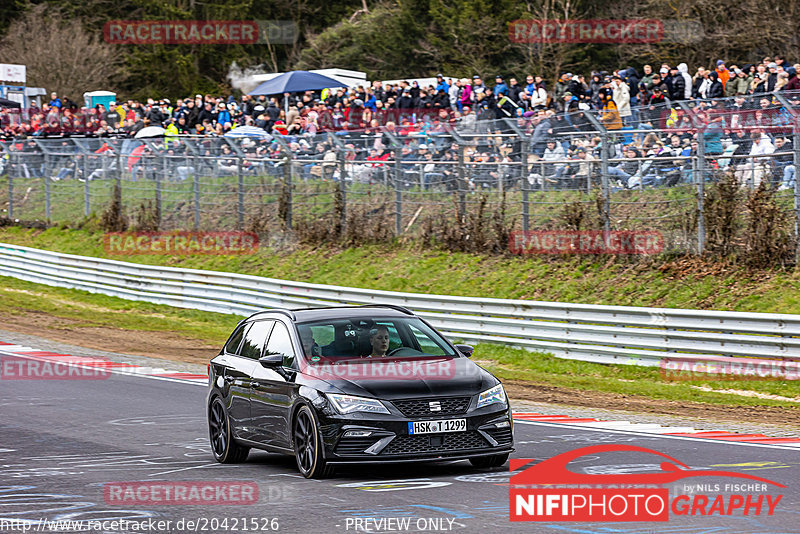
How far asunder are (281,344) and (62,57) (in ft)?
192

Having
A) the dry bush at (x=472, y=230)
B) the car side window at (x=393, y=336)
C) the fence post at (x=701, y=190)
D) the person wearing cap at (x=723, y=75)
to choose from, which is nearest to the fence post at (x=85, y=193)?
the dry bush at (x=472, y=230)

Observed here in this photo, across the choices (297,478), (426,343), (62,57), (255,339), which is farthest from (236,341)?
(62,57)

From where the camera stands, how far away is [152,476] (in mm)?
10172

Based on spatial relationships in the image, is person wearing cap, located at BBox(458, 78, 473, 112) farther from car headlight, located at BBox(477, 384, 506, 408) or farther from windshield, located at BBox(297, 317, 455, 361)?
car headlight, located at BBox(477, 384, 506, 408)

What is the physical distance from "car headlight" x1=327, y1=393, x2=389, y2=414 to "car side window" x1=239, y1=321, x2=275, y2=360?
1864 millimetres

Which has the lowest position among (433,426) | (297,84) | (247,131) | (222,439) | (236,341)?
(222,439)

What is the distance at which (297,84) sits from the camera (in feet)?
130

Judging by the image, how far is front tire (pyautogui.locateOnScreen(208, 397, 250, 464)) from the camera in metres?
11.1

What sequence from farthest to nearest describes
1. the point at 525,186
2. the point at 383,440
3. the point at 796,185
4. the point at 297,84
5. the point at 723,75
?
the point at 297,84
the point at 723,75
the point at 525,186
the point at 796,185
the point at 383,440

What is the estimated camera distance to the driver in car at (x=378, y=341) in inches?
409

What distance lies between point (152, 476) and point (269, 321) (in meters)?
1.88

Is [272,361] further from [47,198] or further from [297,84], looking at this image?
[47,198]

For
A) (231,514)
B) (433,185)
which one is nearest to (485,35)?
(433,185)

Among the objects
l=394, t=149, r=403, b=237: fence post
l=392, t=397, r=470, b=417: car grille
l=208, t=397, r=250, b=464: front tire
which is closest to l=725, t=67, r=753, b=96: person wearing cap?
l=394, t=149, r=403, b=237: fence post
